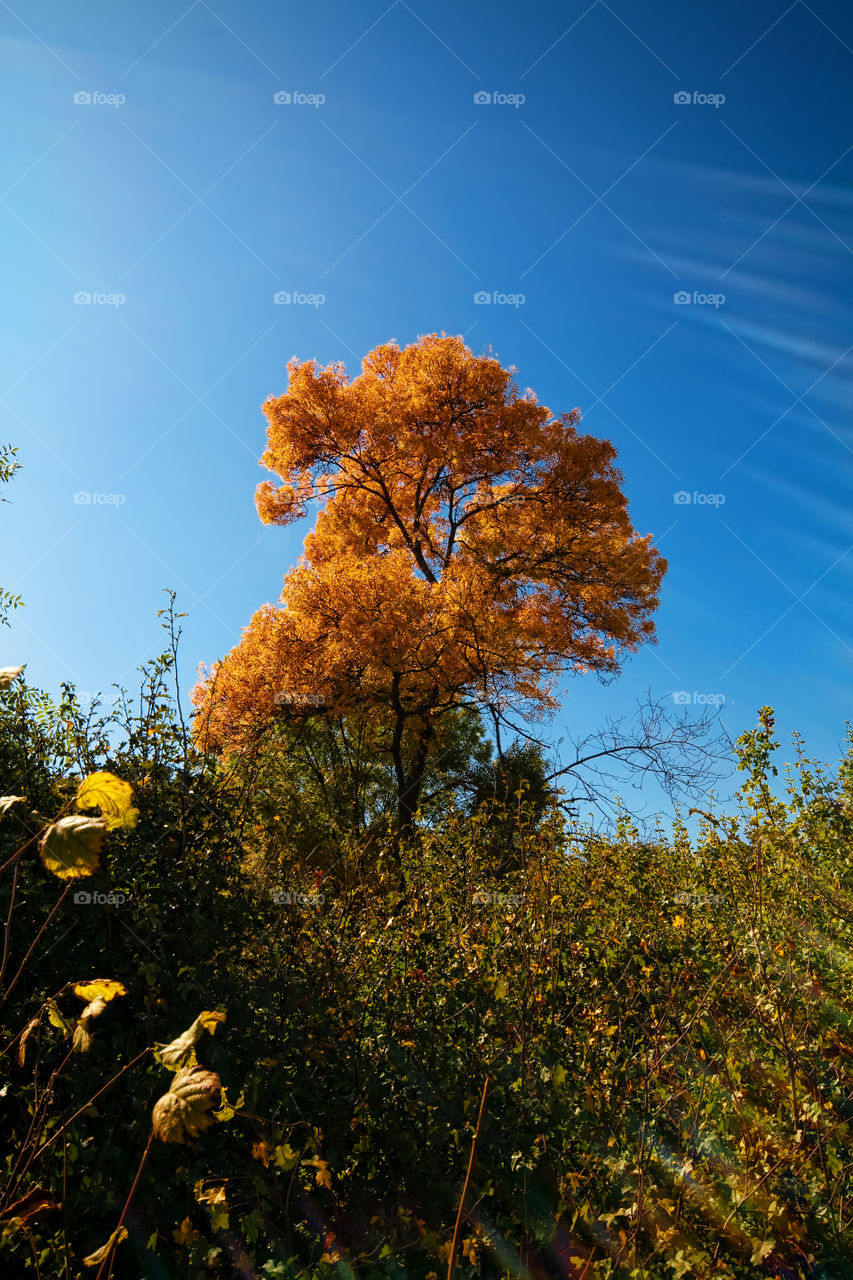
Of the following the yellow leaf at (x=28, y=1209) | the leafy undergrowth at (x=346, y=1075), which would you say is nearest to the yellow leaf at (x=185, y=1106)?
the leafy undergrowth at (x=346, y=1075)

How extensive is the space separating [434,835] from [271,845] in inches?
78.7

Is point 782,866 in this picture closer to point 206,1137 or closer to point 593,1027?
point 593,1027

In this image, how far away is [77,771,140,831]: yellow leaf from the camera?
4.06 ft

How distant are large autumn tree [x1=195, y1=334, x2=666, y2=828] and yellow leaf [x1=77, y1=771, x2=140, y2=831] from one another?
1190cm

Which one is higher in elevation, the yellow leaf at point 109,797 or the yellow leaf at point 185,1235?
the yellow leaf at point 109,797

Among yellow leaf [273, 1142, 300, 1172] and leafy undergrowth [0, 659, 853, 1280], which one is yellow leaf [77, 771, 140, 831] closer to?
leafy undergrowth [0, 659, 853, 1280]

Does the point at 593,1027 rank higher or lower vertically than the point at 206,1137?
lower

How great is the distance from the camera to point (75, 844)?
47.2 inches


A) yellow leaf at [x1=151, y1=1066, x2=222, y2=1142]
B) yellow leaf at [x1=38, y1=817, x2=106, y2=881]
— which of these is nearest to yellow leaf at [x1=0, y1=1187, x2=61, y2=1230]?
yellow leaf at [x1=151, y1=1066, x2=222, y2=1142]

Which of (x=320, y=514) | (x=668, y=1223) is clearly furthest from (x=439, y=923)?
(x=320, y=514)

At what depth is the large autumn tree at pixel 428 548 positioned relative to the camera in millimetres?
13812

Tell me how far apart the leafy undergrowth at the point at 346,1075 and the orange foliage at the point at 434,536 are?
32.5ft

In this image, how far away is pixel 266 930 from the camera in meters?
3.19

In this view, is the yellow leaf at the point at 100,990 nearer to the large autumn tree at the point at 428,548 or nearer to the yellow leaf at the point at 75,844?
the yellow leaf at the point at 75,844
